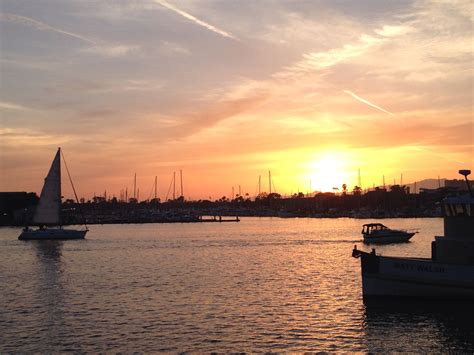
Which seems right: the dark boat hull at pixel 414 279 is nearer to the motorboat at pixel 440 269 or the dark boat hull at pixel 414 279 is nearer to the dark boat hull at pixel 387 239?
the motorboat at pixel 440 269

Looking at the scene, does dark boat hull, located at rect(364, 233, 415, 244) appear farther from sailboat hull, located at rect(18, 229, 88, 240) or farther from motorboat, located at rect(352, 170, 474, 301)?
motorboat, located at rect(352, 170, 474, 301)

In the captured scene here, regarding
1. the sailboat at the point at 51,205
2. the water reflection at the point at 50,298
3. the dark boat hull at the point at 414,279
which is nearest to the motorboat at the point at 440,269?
the dark boat hull at the point at 414,279

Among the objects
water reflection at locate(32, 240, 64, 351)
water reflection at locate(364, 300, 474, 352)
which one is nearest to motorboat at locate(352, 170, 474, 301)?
water reflection at locate(364, 300, 474, 352)

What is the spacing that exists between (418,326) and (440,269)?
5591mm

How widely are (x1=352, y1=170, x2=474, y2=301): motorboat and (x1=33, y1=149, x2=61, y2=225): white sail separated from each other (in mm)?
91823

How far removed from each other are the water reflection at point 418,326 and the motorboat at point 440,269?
774mm

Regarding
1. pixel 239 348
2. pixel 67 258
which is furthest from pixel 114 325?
pixel 67 258

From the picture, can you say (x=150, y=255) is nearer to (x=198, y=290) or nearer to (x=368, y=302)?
(x=198, y=290)

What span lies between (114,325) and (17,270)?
127 feet

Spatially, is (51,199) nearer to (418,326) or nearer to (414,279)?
(414,279)

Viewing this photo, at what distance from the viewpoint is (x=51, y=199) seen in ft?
385

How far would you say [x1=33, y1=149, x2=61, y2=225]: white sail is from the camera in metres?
117

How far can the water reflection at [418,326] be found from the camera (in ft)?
91.4

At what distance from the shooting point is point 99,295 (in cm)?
4459
